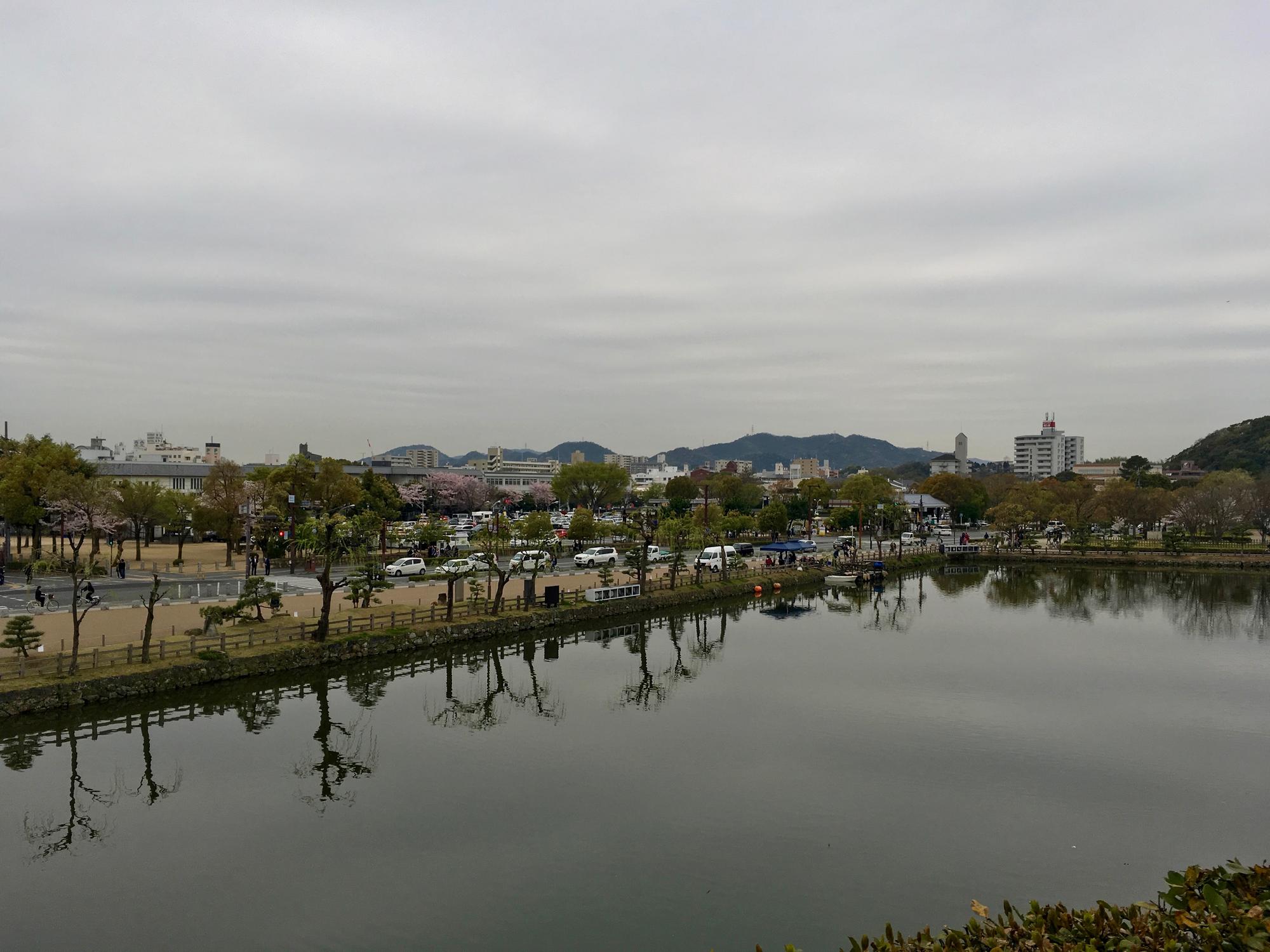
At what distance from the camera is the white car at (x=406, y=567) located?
116 feet

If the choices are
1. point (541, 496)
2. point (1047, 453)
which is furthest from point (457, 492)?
point (1047, 453)

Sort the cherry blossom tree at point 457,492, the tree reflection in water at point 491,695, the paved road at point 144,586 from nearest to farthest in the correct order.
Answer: the tree reflection in water at point 491,695 → the paved road at point 144,586 → the cherry blossom tree at point 457,492

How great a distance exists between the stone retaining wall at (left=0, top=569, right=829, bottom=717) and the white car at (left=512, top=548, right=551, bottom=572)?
272 centimetres

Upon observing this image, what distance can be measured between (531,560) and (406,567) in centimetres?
575

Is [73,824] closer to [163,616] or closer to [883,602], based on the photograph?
[163,616]

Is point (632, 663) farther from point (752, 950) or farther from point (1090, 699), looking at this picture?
point (752, 950)

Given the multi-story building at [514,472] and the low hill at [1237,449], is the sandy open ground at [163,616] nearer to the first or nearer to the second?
the multi-story building at [514,472]

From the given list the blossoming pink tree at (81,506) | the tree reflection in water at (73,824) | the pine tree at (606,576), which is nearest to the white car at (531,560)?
the pine tree at (606,576)

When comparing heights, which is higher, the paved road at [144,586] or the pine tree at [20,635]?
the pine tree at [20,635]

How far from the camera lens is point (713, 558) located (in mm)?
44219

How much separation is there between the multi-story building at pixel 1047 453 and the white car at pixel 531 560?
545 ft

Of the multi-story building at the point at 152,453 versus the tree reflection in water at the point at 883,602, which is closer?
the tree reflection in water at the point at 883,602

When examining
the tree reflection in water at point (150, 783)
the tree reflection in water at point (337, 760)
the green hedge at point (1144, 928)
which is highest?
the green hedge at point (1144, 928)

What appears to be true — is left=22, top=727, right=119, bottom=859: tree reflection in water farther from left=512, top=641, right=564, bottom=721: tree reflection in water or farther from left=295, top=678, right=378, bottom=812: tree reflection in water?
left=512, top=641, right=564, bottom=721: tree reflection in water
